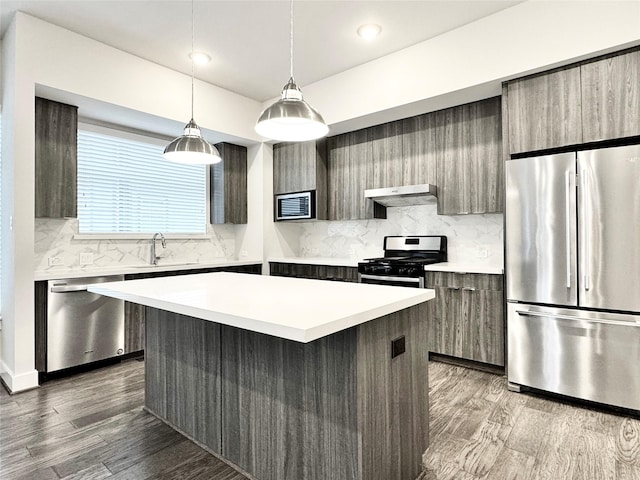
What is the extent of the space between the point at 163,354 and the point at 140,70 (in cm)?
286

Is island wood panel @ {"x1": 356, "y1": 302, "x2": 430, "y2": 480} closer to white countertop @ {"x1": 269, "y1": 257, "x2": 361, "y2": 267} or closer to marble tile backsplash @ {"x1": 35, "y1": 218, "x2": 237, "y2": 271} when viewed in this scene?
white countertop @ {"x1": 269, "y1": 257, "x2": 361, "y2": 267}

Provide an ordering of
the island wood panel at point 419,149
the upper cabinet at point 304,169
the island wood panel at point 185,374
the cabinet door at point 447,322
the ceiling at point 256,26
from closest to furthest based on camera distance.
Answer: the island wood panel at point 185,374, the ceiling at point 256,26, the cabinet door at point 447,322, the island wood panel at point 419,149, the upper cabinet at point 304,169

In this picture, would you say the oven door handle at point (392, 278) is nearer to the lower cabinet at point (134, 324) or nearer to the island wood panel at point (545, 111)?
the island wood panel at point (545, 111)

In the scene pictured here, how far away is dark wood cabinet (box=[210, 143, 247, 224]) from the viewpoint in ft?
16.1

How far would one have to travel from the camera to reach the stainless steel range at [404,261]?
3590 mm

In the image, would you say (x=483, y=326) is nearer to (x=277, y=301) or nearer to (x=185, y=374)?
(x=277, y=301)

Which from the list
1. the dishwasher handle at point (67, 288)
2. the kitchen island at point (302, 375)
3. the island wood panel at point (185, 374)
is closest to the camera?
the kitchen island at point (302, 375)

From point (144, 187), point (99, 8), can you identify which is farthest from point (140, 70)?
point (144, 187)

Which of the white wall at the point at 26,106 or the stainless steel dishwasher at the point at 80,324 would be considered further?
the stainless steel dishwasher at the point at 80,324

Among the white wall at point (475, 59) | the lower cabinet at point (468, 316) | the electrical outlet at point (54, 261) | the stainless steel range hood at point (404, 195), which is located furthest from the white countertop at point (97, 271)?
the lower cabinet at point (468, 316)

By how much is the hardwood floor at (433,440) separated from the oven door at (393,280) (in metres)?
0.98

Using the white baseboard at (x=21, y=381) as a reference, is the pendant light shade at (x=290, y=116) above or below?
A: above

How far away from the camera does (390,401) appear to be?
1.58 m

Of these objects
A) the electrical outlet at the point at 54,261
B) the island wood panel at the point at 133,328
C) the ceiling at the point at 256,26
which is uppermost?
the ceiling at the point at 256,26
